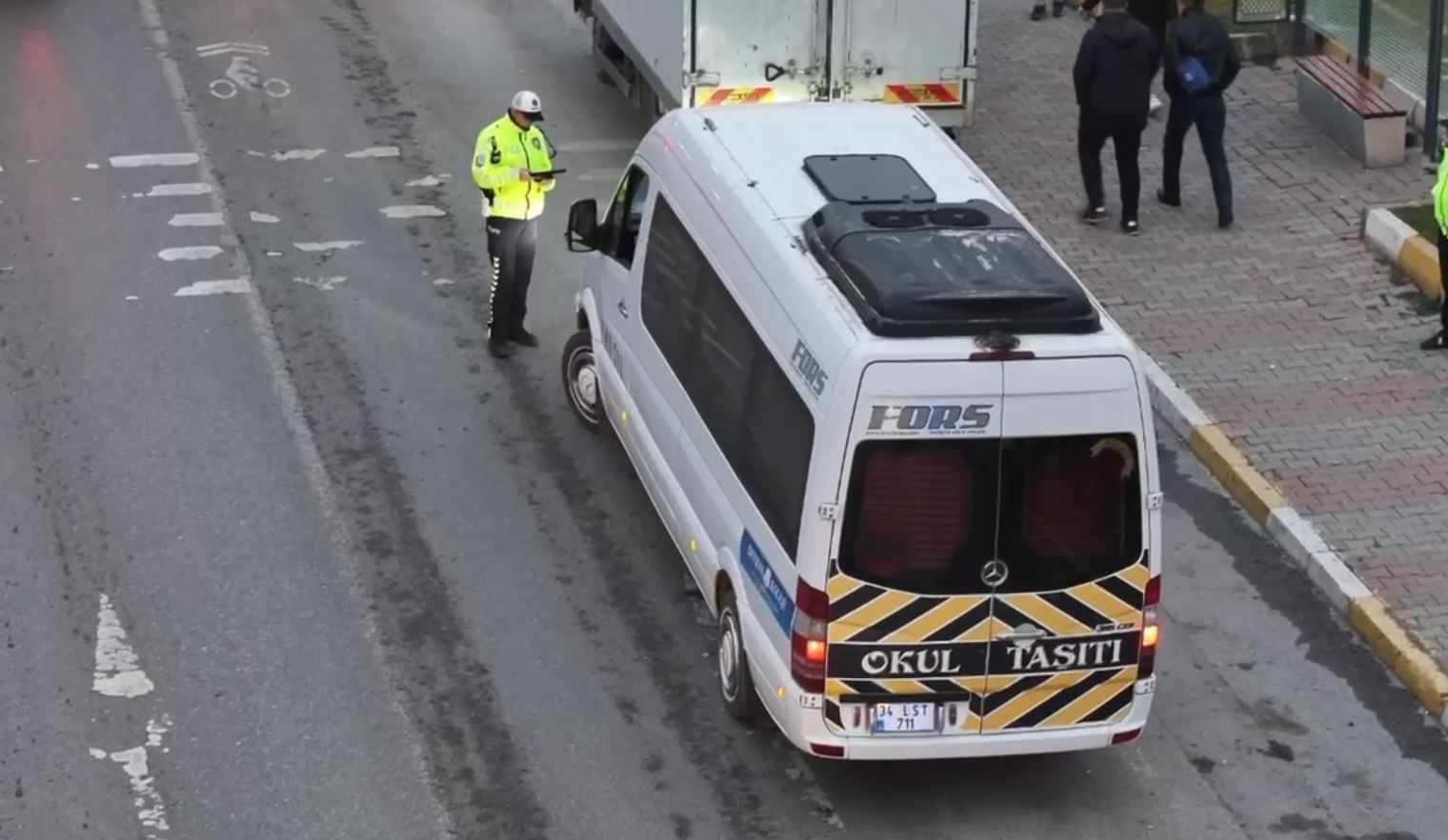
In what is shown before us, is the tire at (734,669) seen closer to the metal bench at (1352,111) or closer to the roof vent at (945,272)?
the roof vent at (945,272)

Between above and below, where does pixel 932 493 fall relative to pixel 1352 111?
above

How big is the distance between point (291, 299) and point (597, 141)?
4.00 m

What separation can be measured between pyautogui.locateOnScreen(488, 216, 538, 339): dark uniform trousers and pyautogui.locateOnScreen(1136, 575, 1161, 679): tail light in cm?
591

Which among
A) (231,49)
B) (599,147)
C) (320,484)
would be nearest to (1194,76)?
(599,147)

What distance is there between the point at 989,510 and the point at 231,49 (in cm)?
1325

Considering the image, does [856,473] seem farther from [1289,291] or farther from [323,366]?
[1289,291]

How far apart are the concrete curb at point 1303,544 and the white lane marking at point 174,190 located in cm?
722

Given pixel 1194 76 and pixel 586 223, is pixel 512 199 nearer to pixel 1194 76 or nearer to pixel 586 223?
pixel 586 223

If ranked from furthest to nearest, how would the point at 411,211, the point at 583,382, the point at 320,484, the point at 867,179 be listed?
the point at 411,211
the point at 583,382
the point at 320,484
the point at 867,179

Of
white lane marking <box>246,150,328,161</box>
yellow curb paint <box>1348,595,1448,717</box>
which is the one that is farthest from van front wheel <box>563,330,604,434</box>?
white lane marking <box>246,150,328,161</box>

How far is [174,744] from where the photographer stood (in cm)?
1062

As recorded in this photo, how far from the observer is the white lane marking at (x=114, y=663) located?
11.1 m

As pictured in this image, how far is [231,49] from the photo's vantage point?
21.1m

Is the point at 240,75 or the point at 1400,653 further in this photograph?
the point at 240,75
